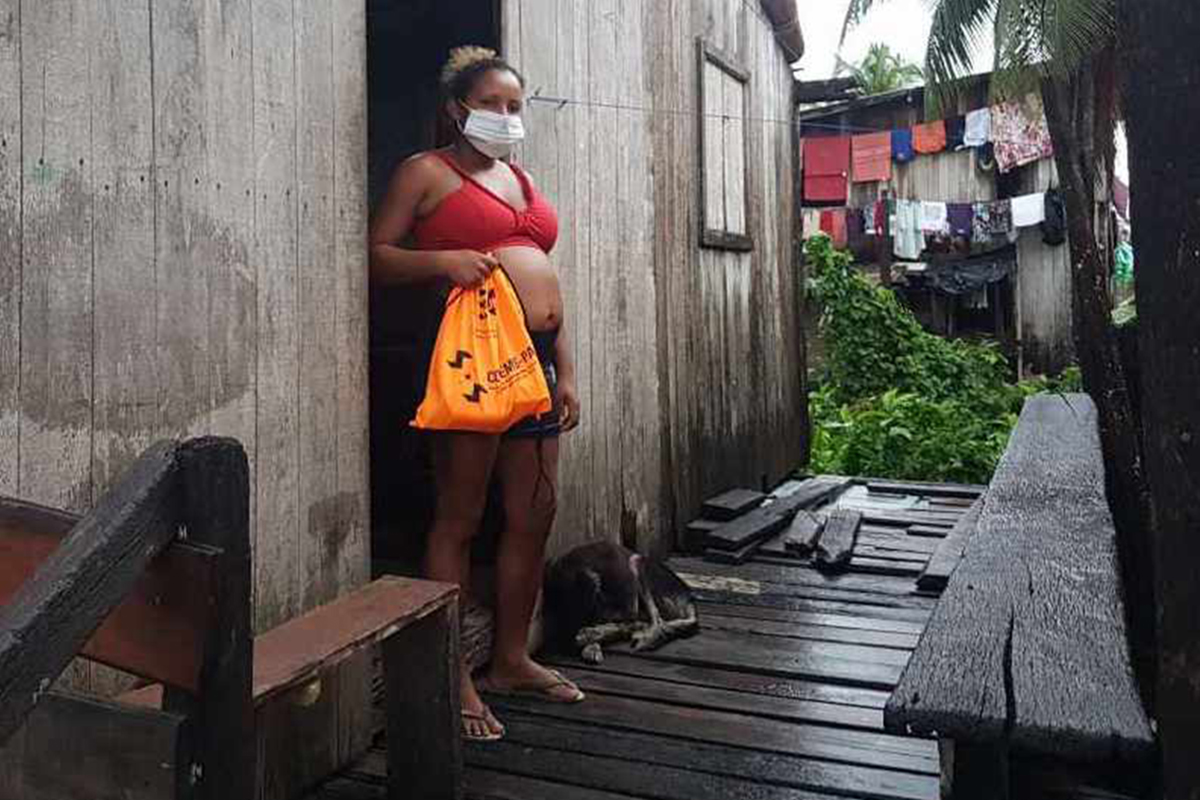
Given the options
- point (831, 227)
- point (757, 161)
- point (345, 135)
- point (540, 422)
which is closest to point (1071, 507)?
point (540, 422)

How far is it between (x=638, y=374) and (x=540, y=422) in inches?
68.8

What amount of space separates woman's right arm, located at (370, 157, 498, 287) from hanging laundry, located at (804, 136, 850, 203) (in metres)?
13.1

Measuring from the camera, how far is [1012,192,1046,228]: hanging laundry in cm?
1394

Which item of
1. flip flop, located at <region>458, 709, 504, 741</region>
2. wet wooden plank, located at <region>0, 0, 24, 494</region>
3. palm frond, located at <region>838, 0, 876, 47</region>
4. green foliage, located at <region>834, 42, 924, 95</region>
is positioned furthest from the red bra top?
green foliage, located at <region>834, 42, 924, 95</region>

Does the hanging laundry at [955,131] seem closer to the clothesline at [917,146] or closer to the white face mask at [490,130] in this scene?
the clothesline at [917,146]

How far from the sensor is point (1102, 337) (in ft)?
21.8

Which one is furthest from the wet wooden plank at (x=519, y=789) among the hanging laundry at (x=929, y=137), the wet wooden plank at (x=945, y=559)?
the hanging laundry at (x=929, y=137)

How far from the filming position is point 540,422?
10.6 feet

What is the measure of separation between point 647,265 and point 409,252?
227cm

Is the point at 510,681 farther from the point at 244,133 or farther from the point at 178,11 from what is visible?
the point at 178,11

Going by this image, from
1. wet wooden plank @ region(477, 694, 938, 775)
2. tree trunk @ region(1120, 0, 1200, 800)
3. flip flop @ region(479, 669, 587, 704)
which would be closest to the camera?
tree trunk @ region(1120, 0, 1200, 800)

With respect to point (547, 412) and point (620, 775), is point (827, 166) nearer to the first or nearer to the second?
point (547, 412)

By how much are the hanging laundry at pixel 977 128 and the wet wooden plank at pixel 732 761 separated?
43.7 feet

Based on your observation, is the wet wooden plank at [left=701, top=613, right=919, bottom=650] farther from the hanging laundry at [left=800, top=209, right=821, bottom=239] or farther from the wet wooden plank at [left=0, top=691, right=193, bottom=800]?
the hanging laundry at [left=800, top=209, right=821, bottom=239]
